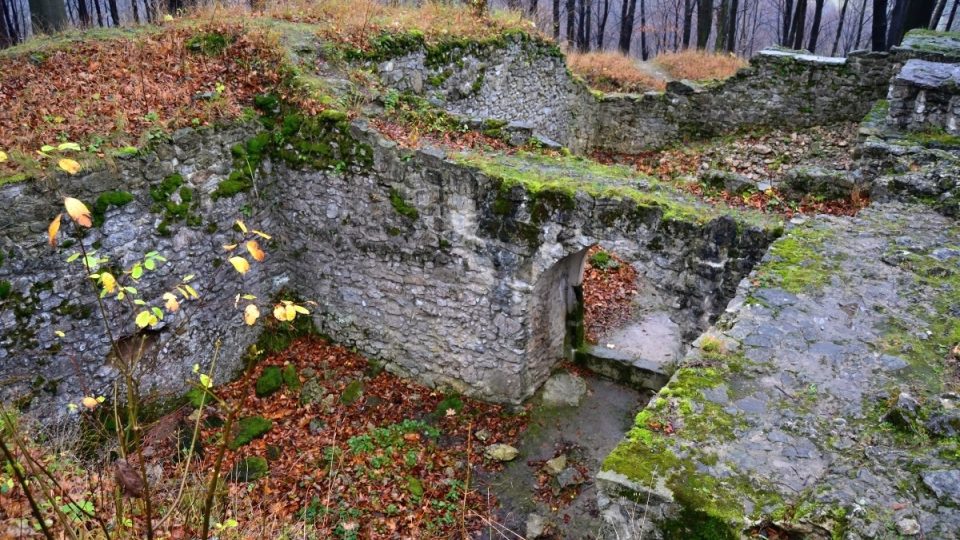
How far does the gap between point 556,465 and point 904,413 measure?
4.40 meters

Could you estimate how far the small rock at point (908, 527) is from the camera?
3.29 metres

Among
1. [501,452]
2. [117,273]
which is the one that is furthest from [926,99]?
[117,273]

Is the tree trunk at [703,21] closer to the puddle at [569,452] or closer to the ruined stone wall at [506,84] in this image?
the ruined stone wall at [506,84]

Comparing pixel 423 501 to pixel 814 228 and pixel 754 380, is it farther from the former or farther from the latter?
pixel 814 228

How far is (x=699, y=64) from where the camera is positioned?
20984mm

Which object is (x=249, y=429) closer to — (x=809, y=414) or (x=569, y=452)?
(x=569, y=452)

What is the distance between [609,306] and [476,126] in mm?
3901

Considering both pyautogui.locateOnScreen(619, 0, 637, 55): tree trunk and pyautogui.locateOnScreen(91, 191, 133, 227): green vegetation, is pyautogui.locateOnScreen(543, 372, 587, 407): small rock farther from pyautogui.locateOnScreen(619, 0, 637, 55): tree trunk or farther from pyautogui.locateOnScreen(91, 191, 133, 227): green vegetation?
pyautogui.locateOnScreen(619, 0, 637, 55): tree trunk

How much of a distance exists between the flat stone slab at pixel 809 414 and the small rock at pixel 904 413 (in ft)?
0.11

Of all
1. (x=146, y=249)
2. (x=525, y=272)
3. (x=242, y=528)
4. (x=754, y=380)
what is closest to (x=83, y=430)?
(x=146, y=249)

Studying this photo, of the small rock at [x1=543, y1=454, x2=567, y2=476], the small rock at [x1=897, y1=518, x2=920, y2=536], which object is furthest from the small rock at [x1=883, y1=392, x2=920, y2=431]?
the small rock at [x1=543, y1=454, x2=567, y2=476]

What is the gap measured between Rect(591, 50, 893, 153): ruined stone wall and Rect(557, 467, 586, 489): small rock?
10996 millimetres

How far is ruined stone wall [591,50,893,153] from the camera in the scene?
14.3 metres

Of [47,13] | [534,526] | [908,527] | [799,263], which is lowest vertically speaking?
[534,526]
